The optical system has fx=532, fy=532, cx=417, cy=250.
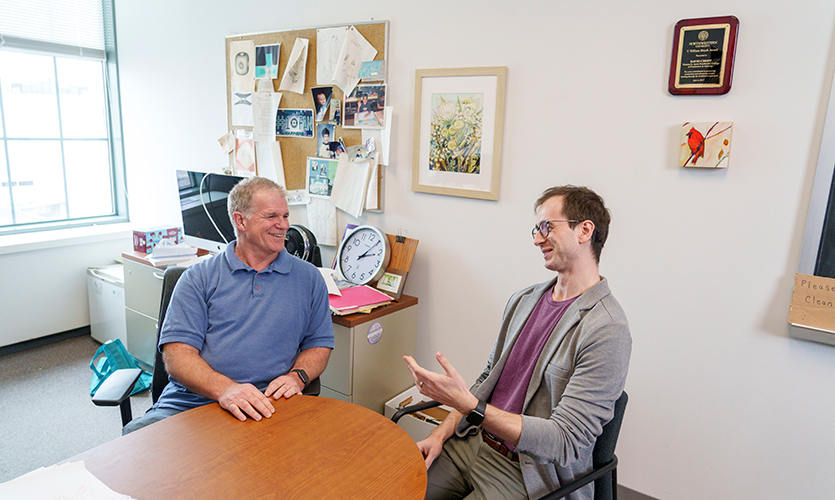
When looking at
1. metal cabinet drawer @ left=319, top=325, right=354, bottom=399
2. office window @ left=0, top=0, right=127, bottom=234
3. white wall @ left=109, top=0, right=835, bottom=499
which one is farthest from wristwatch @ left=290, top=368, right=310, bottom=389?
office window @ left=0, top=0, right=127, bottom=234

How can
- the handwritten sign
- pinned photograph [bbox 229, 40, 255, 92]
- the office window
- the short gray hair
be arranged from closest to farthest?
1. the handwritten sign
2. the short gray hair
3. pinned photograph [bbox 229, 40, 255, 92]
4. the office window

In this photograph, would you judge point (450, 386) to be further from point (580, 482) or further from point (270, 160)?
point (270, 160)

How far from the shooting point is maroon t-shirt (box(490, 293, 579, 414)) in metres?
1.58

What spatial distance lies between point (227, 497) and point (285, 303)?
0.82 m

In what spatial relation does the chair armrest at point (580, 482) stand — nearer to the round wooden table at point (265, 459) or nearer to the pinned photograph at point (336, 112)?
the round wooden table at point (265, 459)

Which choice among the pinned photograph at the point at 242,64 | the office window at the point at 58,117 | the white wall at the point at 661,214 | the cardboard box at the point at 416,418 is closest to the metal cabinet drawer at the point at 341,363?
the cardboard box at the point at 416,418

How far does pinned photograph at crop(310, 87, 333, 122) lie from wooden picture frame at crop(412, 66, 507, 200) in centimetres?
56

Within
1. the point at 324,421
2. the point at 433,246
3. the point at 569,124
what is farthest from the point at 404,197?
the point at 324,421

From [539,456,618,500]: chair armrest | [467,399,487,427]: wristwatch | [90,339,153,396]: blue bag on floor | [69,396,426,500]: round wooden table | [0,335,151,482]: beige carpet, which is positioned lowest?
[0,335,151,482]: beige carpet

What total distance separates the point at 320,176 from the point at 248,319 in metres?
1.24

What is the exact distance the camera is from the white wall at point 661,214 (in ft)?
5.86

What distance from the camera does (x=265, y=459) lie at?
1.28 meters

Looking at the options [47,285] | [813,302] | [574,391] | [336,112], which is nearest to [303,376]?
[574,391]

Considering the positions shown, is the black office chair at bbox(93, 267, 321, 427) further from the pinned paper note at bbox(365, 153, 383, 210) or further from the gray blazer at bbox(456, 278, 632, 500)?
the pinned paper note at bbox(365, 153, 383, 210)
